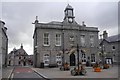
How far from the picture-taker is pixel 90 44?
4116 cm

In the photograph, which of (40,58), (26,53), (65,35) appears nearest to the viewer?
(40,58)

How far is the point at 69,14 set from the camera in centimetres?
4222

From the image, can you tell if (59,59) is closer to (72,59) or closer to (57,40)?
(72,59)

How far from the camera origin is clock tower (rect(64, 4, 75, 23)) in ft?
136

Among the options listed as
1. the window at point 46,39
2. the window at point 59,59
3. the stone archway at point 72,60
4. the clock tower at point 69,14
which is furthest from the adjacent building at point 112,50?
the window at point 46,39

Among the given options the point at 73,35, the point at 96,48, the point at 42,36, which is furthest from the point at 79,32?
the point at 42,36

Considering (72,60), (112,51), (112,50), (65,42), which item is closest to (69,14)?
(65,42)

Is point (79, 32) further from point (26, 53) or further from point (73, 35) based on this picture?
point (26, 53)

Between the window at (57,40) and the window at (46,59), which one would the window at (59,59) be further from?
the window at (57,40)

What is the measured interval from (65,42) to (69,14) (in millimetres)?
7437

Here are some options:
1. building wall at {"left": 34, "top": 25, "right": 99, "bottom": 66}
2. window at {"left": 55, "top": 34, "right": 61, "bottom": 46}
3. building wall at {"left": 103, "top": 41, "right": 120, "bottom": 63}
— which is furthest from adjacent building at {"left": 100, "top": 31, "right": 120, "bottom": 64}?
window at {"left": 55, "top": 34, "right": 61, "bottom": 46}

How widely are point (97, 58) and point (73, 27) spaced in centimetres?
908

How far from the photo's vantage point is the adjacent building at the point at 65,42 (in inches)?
1460

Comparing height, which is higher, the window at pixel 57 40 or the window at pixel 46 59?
the window at pixel 57 40
